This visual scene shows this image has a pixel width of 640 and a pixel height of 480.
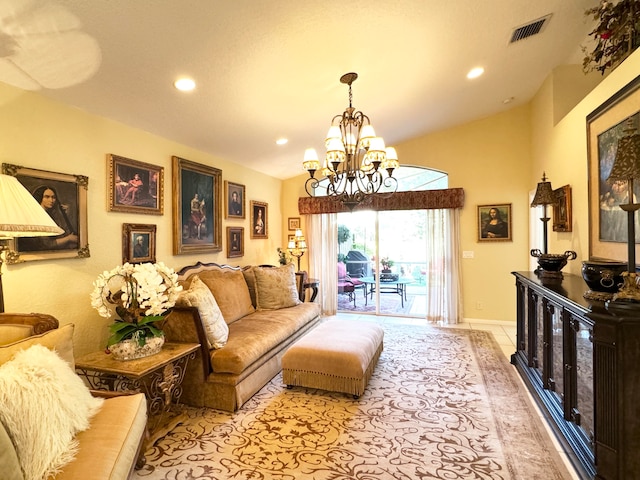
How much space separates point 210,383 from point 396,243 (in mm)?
3970

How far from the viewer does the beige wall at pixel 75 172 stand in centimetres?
221

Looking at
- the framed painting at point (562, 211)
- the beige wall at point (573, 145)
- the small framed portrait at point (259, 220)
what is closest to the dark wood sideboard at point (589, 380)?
the beige wall at point (573, 145)

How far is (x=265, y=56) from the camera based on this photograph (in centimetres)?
244

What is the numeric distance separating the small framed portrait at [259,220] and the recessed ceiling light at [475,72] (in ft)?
11.4

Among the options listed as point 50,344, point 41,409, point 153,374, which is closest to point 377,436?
point 153,374

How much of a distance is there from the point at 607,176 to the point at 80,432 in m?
3.96

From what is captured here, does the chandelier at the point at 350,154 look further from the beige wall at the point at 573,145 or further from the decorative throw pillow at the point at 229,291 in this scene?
the beige wall at the point at 573,145

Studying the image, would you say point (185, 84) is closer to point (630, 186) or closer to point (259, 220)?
point (259, 220)

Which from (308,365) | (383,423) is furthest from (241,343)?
(383,423)

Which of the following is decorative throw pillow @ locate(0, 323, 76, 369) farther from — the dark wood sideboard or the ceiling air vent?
the ceiling air vent

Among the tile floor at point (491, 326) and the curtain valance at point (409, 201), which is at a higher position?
the curtain valance at point (409, 201)

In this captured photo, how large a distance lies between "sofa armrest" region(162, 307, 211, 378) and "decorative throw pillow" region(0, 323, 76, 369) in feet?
2.54

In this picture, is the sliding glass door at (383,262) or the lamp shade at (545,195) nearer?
the lamp shade at (545,195)

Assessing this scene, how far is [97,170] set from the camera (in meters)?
2.78
